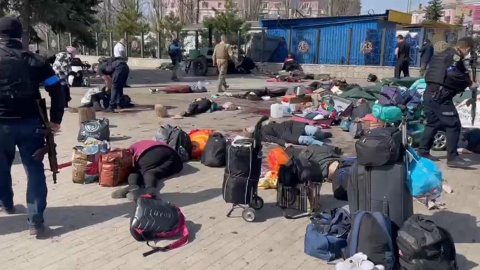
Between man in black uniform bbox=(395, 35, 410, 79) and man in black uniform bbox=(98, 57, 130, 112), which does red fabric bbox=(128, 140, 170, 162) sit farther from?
man in black uniform bbox=(395, 35, 410, 79)

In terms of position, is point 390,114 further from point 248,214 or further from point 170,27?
point 170,27

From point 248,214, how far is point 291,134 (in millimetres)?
3747

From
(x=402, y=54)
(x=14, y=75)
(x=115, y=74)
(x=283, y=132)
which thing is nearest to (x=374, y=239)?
(x=14, y=75)

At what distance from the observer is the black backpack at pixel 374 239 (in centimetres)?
390

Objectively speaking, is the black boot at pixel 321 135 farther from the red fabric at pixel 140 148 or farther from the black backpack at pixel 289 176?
the black backpack at pixel 289 176

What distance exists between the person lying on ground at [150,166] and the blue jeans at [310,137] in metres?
2.53

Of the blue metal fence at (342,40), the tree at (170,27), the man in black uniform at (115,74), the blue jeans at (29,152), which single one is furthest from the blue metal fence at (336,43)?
the blue jeans at (29,152)

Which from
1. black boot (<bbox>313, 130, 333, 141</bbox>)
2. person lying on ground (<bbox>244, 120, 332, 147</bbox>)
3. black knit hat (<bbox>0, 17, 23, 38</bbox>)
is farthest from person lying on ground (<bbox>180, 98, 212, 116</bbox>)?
black knit hat (<bbox>0, 17, 23, 38</bbox>)

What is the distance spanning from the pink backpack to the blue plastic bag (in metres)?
2.07

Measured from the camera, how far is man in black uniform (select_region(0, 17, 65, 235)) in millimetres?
4309

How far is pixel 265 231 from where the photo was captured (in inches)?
194

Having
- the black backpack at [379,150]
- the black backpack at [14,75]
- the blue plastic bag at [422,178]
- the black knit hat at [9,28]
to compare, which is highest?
the black knit hat at [9,28]

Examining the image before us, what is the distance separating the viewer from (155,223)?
455 cm

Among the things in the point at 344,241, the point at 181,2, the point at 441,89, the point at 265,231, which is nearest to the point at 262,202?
the point at 265,231
